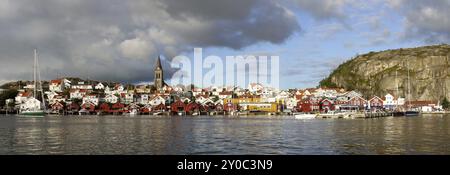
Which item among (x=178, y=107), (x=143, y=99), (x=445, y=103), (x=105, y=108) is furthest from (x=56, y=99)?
(x=445, y=103)

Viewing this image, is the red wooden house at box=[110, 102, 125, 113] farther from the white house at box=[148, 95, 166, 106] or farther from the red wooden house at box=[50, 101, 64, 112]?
the red wooden house at box=[50, 101, 64, 112]

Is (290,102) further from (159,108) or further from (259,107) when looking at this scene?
(159,108)

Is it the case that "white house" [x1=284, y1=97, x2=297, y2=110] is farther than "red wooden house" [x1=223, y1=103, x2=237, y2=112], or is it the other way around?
"white house" [x1=284, y1=97, x2=297, y2=110]

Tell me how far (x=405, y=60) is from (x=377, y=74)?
12852 millimetres

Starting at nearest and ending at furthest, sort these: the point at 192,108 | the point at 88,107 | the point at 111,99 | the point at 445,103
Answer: the point at 192,108, the point at 88,107, the point at 445,103, the point at 111,99

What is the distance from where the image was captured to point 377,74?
194500 mm

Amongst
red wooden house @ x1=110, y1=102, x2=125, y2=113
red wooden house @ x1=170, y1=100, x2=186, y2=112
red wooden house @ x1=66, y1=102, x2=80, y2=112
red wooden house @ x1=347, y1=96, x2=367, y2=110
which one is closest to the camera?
red wooden house @ x1=347, y1=96, x2=367, y2=110

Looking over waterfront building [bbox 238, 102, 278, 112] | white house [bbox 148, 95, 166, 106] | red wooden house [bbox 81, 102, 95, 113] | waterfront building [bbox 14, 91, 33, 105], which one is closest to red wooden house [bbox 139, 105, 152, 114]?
white house [bbox 148, 95, 166, 106]

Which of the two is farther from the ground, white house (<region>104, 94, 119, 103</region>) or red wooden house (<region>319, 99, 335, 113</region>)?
white house (<region>104, 94, 119, 103</region>)

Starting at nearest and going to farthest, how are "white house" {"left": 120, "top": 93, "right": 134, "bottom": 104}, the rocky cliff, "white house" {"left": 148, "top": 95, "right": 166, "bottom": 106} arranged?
"white house" {"left": 148, "top": 95, "right": 166, "bottom": 106} < the rocky cliff < "white house" {"left": 120, "top": 93, "right": 134, "bottom": 104}

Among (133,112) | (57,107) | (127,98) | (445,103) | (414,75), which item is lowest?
(133,112)

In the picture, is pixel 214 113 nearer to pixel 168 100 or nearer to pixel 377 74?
pixel 168 100
